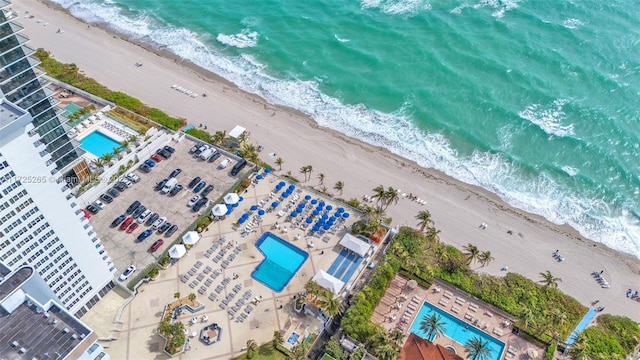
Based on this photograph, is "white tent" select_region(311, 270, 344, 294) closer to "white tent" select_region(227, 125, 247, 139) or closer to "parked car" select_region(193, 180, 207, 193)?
"parked car" select_region(193, 180, 207, 193)

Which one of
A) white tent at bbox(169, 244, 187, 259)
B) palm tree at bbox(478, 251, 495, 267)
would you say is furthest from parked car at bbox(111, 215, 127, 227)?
palm tree at bbox(478, 251, 495, 267)

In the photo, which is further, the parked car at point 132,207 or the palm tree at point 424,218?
the parked car at point 132,207

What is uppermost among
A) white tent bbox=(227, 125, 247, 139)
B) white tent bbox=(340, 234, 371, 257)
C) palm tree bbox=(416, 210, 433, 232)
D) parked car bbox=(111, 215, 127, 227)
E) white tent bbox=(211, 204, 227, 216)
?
palm tree bbox=(416, 210, 433, 232)

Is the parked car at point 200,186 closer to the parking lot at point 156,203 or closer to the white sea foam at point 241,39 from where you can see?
the parking lot at point 156,203

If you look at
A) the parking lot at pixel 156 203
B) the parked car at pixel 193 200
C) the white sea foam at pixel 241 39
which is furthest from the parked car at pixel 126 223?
the white sea foam at pixel 241 39

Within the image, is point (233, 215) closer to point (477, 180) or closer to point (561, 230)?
point (477, 180)

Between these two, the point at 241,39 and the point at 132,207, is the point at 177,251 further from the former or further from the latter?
the point at 241,39
